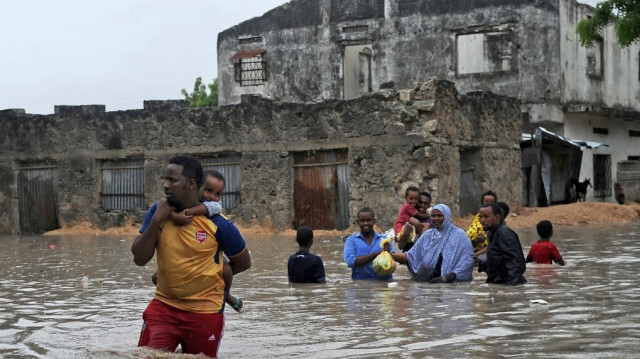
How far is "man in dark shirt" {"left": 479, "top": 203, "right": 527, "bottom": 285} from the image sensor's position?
935 centimetres

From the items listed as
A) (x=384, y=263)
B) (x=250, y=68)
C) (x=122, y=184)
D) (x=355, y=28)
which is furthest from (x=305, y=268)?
(x=250, y=68)

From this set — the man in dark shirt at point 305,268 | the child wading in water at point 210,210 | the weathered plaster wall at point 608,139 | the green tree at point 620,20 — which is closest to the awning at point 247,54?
the weathered plaster wall at point 608,139

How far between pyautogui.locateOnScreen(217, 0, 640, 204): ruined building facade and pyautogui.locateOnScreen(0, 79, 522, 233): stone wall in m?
7.13

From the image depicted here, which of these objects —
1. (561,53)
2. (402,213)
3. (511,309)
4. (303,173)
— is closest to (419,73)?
(561,53)

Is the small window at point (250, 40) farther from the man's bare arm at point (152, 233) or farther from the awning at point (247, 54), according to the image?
the man's bare arm at point (152, 233)

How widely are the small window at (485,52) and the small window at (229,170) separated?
36.9 feet

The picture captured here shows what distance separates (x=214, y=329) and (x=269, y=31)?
2880 centimetres

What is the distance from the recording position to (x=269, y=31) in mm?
33469

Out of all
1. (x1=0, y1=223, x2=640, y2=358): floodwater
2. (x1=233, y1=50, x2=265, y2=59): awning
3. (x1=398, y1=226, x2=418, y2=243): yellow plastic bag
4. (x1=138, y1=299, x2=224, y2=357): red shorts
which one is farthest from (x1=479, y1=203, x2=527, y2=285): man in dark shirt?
(x1=233, y1=50, x2=265, y2=59): awning

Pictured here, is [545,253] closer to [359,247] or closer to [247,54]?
[359,247]

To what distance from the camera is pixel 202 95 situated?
175ft

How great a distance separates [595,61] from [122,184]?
655 inches

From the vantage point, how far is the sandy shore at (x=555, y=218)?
21.9m

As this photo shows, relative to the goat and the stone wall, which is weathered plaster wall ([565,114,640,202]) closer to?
the goat
